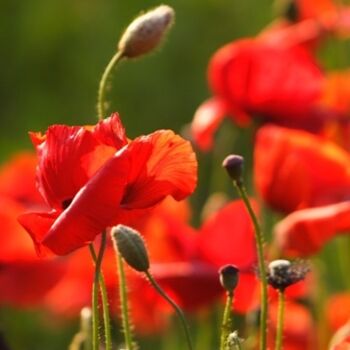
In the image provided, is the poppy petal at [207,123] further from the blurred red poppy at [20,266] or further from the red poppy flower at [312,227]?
the red poppy flower at [312,227]

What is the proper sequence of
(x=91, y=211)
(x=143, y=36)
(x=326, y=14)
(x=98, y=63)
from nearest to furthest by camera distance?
(x=91, y=211) < (x=143, y=36) < (x=326, y=14) < (x=98, y=63)

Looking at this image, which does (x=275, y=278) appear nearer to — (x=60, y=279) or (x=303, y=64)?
(x=60, y=279)

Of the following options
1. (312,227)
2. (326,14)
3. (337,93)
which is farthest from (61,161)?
(326,14)

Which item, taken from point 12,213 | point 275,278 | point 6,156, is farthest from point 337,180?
point 6,156

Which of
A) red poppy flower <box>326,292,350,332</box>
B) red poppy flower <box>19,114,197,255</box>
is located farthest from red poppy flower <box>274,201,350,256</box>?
red poppy flower <box>19,114,197,255</box>

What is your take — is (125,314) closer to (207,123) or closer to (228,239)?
(228,239)

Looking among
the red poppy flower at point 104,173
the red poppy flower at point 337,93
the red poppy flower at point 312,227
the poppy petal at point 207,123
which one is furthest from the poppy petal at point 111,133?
the red poppy flower at point 337,93
